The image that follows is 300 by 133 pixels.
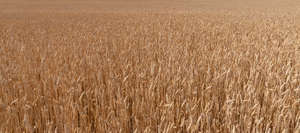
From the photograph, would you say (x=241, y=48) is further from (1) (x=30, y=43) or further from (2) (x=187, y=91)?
(1) (x=30, y=43)

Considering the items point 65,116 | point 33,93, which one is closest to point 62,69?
point 33,93

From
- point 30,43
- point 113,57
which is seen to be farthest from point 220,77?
point 30,43

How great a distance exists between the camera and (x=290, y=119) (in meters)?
1.46

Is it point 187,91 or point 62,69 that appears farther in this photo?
point 62,69

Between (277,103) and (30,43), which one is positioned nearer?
(277,103)

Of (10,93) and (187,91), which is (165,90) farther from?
(10,93)

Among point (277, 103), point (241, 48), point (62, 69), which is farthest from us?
point (241, 48)

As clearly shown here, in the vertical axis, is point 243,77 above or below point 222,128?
above

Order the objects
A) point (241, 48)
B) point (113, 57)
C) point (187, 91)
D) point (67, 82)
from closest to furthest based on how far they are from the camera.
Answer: point (187, 91) → point (67, 82) → point (113, 57) → point (241, 48)

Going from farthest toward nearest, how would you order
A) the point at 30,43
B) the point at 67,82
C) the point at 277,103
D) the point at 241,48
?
1. the point at 30,43
2. the point at 241,48
3. the point at 67,82
4. the point at 277,103

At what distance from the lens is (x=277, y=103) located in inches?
64.7

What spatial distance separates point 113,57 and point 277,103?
2124 millimetres

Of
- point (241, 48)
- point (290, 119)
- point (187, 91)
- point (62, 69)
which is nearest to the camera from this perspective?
point (290, 119)

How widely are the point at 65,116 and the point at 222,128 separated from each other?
98 cm
